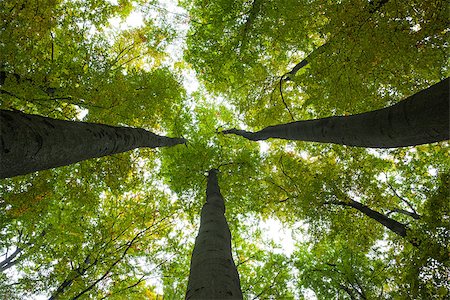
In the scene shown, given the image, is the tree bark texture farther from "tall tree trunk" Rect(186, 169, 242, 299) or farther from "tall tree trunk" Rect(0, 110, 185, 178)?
"tall tree trunk" Rect(0, 110, 185, 178)

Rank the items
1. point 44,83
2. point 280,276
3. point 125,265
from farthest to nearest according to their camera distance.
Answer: point 280,276 → point 125,265 → point 44,83

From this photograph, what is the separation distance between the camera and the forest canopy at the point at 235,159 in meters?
5.61

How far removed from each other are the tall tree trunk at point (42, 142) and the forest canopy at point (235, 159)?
68.0 inches

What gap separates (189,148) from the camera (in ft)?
38.9

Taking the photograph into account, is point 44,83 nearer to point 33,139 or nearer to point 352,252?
point 33,139

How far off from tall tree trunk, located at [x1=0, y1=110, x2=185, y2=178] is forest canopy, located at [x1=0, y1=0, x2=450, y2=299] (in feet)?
5.67

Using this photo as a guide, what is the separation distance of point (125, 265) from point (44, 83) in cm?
594

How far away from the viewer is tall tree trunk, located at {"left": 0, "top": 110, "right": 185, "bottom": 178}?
215 centimetres

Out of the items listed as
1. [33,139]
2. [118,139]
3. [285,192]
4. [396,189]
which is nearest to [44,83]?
[118,139]

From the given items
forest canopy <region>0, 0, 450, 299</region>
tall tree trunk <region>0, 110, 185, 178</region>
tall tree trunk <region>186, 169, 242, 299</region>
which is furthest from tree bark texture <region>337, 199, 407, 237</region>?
tall tree trunk <region>0, 110, 185, 178</region>

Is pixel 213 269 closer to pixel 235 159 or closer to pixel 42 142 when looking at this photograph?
pixel 42 142

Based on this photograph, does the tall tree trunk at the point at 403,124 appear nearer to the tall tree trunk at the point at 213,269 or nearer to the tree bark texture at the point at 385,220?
the tall tree trunk at the point at 213,269

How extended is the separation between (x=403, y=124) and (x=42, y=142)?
3.47 m

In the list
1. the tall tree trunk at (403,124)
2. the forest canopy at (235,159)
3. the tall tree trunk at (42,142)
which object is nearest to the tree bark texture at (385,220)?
the forest canopy at (235,159)
